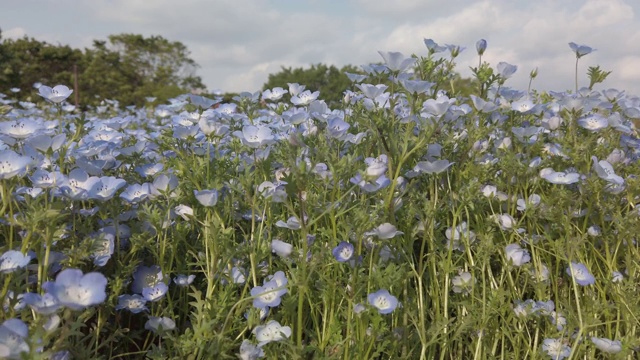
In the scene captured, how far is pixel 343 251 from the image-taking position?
1675 millimetres

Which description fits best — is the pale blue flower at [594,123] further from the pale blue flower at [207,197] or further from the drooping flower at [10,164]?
the drooping flower at [10,164]

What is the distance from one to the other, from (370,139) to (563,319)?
0.97 m

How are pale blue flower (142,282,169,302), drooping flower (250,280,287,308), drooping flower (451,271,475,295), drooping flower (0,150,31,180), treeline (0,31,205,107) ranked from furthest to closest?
1. treeline (0,31,205,107)
2. drooping flower (451,271,475,295)
3. pale blue flower (142,282,169,302)
4. drooping flower (250,280,287,308)
5. drooping flower (0,150,31,180)

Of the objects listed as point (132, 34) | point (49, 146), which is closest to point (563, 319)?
point (49, 146)

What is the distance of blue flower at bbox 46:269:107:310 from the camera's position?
1188 millimetres

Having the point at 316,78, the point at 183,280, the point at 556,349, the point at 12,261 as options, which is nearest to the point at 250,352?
the point at 183,280

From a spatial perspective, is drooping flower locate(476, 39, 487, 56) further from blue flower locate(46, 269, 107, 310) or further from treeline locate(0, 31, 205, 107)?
treeline locate(0, 31, 205, 107)

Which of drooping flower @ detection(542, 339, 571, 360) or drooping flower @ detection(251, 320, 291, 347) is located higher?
drooping flower @ detection(251, 320, 291, 347)

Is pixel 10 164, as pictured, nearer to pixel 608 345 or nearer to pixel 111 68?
pixel 608 345

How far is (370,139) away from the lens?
2209mm

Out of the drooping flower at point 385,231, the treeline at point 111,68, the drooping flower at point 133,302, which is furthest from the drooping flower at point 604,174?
the treeline at point 111,68

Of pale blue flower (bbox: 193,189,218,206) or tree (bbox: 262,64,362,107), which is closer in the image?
pale blue flower (bbox: 193,189,218,206)

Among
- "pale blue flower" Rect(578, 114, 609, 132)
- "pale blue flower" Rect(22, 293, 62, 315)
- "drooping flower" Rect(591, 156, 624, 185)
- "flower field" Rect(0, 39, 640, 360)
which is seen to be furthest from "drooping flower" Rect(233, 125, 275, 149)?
"pale blue flower" Rect(578, 114, 609, 132)

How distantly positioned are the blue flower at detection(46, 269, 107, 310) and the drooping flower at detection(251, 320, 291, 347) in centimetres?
51
